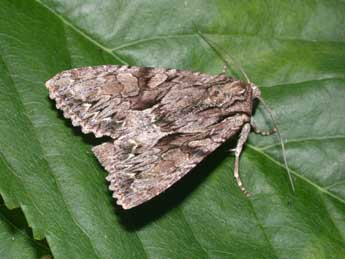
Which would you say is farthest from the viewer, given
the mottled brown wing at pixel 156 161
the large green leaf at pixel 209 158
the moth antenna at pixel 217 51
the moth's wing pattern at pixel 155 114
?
the moth antenna at pixel 217 51

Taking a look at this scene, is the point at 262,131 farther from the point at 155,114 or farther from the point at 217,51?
the point at 155,114

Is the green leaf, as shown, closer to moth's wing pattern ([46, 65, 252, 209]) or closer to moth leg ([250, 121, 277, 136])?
moth's wing pattern ([46, 65, 252, 209])

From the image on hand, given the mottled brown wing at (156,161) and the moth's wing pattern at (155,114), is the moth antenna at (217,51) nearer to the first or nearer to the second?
the moth's wing pattern at (155,114)

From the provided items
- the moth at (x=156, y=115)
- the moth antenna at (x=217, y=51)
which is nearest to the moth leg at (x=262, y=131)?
the moth at (x=156, y=115)

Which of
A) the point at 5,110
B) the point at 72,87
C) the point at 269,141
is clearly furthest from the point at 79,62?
the point at 269,141

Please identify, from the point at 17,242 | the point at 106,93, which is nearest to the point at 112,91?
the point at 106,93

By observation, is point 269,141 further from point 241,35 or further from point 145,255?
point 145,255

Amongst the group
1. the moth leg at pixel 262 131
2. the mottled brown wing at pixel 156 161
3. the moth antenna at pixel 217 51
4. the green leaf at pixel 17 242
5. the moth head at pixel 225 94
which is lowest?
the green leaf at pixel 17 242
